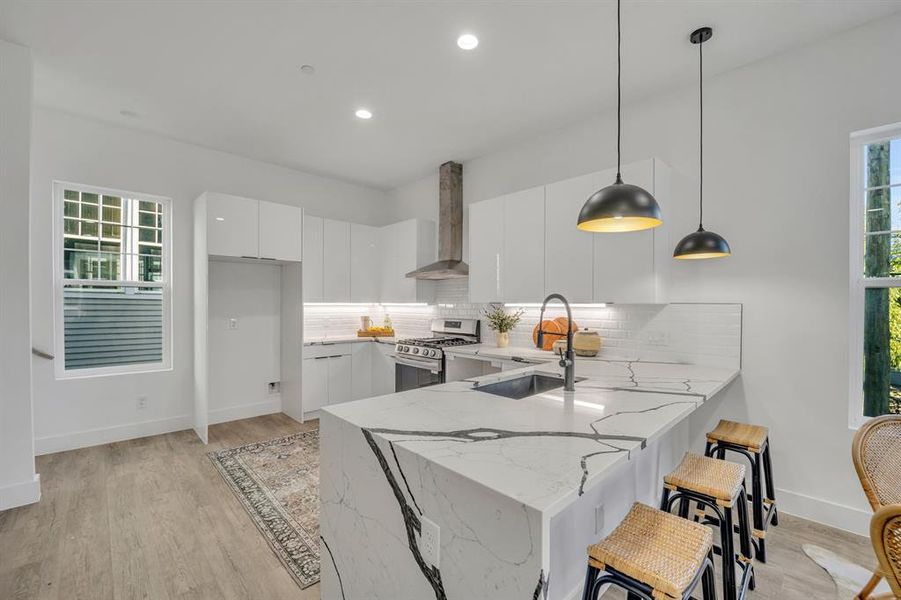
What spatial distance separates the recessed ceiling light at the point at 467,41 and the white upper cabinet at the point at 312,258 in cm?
283

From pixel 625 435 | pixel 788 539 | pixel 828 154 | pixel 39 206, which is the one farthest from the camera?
pixel 39 206

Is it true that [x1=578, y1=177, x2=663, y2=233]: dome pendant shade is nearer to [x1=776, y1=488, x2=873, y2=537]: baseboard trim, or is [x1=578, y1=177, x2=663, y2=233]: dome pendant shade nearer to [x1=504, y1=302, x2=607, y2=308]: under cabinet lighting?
[x1=504, y1=302, x2=607, y2=308]: under cabinet lighting

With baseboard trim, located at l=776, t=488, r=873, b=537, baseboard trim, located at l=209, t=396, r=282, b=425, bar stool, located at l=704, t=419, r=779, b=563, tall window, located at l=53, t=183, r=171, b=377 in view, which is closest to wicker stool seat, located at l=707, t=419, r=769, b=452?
bar stool, located at l=704, t=419, r=779, b=563

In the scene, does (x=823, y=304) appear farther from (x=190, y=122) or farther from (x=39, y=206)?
(x=39, y=206)

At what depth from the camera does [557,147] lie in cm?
381

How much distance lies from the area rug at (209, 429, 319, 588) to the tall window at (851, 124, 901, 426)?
3.35 meters

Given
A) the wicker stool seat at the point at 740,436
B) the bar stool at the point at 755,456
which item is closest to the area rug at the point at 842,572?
the bar stool at the point at 755,456

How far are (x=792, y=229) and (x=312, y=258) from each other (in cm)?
442

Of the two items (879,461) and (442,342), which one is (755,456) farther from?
(442,342)

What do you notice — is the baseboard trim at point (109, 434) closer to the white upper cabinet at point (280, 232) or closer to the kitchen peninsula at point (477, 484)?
the white upper cabinet at point (280, 232)

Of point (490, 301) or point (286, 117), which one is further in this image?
point (490, 301)

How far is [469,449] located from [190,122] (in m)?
4.08

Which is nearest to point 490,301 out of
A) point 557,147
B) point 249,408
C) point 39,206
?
point 557,147

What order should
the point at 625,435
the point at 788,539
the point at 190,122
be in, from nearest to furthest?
the point at 625,435 → the point at 788,539 → the point at 190,122
